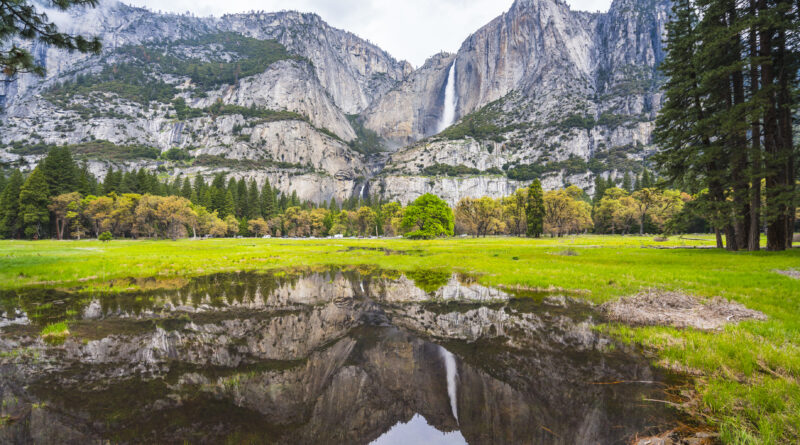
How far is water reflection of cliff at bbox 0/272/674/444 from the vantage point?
13.3 ft

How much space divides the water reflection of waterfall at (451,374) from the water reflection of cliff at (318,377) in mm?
33

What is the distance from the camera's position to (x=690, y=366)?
18.3 ft

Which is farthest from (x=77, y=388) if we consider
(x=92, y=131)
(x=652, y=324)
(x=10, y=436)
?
(x=92, y=131)

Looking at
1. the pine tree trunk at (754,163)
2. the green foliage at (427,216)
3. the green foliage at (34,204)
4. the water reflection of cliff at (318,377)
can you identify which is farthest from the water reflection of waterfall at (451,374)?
the green foliage at (34,204)

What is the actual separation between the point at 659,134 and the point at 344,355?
34551 millimetres

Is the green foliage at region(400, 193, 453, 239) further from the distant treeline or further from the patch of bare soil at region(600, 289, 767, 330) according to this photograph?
the patch of bare soil at region(600, 289, 767, 330)

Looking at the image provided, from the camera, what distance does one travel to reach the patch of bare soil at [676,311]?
8.02m

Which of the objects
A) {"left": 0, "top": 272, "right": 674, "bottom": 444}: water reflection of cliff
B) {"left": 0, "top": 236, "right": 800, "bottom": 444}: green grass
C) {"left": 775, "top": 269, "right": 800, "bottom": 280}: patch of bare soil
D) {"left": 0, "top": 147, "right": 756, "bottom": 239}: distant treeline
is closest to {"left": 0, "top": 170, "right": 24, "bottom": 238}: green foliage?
{"left": 0, "top": 147, "right": 756, "bottom": 239}: distant treeline

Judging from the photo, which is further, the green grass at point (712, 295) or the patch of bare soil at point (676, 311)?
the patch of bare soil at point (676, 311)

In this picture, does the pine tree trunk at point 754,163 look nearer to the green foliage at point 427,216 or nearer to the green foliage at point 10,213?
the green foliage at point 427,216

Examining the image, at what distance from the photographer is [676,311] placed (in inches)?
362

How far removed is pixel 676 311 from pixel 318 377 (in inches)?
436

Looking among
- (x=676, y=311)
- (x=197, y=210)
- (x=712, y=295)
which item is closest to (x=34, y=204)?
(x=197, y=210)

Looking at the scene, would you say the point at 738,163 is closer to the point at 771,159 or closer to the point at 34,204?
the point at 771,159
